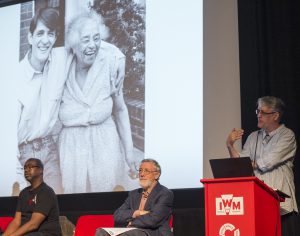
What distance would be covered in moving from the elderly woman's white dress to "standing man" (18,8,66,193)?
13cm

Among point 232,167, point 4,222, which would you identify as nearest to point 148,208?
point 232,167

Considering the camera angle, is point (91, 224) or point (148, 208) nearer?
point (148, 208)

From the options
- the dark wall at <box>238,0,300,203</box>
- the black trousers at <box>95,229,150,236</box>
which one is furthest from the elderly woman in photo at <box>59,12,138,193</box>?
the black trousers at <box>95,229,150,236</box>

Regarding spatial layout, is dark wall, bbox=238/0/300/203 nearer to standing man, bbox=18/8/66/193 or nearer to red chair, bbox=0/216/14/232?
standing man, bbox=18/8/66/193

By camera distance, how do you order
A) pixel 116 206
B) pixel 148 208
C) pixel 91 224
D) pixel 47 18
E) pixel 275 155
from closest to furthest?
pixel 275 155, pixel 148 208, pixel 91 224, pixel 116 206, pixel 47 18

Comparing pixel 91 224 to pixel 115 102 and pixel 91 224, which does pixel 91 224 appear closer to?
pixel 91 224

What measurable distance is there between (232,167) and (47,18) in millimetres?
3581

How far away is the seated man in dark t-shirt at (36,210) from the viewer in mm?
4703

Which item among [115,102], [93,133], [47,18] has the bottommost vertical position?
[93,133]

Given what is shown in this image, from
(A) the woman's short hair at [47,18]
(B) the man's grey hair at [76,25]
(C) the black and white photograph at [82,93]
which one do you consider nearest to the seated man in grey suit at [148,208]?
(C) the black and white photograph at [82,93]

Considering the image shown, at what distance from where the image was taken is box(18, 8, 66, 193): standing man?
6250 mm

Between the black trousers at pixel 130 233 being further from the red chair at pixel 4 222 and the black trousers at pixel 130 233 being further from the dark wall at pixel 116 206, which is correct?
the red chair at pixel 4 222

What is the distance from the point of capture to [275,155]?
13.5 ft

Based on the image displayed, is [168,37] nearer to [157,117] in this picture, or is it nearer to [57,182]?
[157,117]
